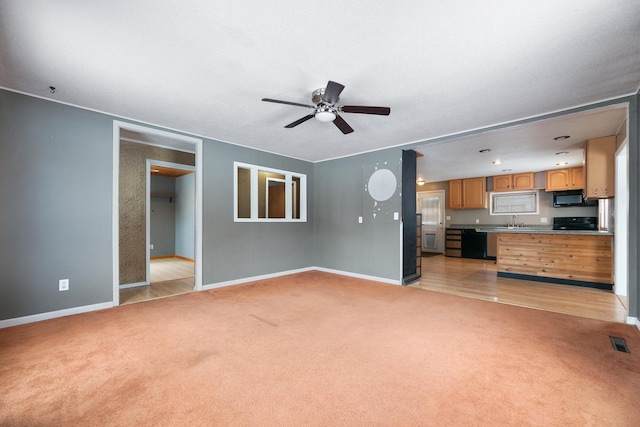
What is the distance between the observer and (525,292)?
4.16 m

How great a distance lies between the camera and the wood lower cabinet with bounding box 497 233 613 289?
14.5 ft

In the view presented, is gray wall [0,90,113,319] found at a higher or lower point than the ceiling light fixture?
lower

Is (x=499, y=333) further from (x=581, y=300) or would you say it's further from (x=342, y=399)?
(x=581, y=300)

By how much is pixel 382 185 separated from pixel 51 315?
4.82 meters

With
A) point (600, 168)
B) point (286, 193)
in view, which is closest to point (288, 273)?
point (286, 193)

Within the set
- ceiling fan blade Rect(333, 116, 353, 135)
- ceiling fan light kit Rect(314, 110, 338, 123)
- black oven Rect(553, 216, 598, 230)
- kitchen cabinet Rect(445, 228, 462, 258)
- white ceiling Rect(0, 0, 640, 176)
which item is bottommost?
kitchen cabinet Rect(445, 228, 462, 258)

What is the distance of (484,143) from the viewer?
4.46 meters

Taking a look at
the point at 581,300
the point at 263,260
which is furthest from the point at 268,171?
the point at 581,300

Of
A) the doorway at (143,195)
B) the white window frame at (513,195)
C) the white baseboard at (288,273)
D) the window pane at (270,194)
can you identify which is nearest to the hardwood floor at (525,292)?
the white baseboard at (288,273)

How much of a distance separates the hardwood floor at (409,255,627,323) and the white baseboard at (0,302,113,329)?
4.44 m

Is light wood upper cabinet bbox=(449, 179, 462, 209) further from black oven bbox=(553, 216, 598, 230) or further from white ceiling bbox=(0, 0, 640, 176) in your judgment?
white ceiling bbox=(0, 0, 640, 176)

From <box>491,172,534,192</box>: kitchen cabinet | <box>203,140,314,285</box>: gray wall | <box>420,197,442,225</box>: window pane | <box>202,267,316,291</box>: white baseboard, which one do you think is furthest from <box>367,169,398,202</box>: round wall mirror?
<box>420,197,442,225</box>: window pane

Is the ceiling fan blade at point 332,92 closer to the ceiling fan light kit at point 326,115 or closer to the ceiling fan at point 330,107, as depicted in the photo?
the ceiling fan at point 330,107

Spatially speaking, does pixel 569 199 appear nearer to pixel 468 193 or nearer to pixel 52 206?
pixel 468 193
